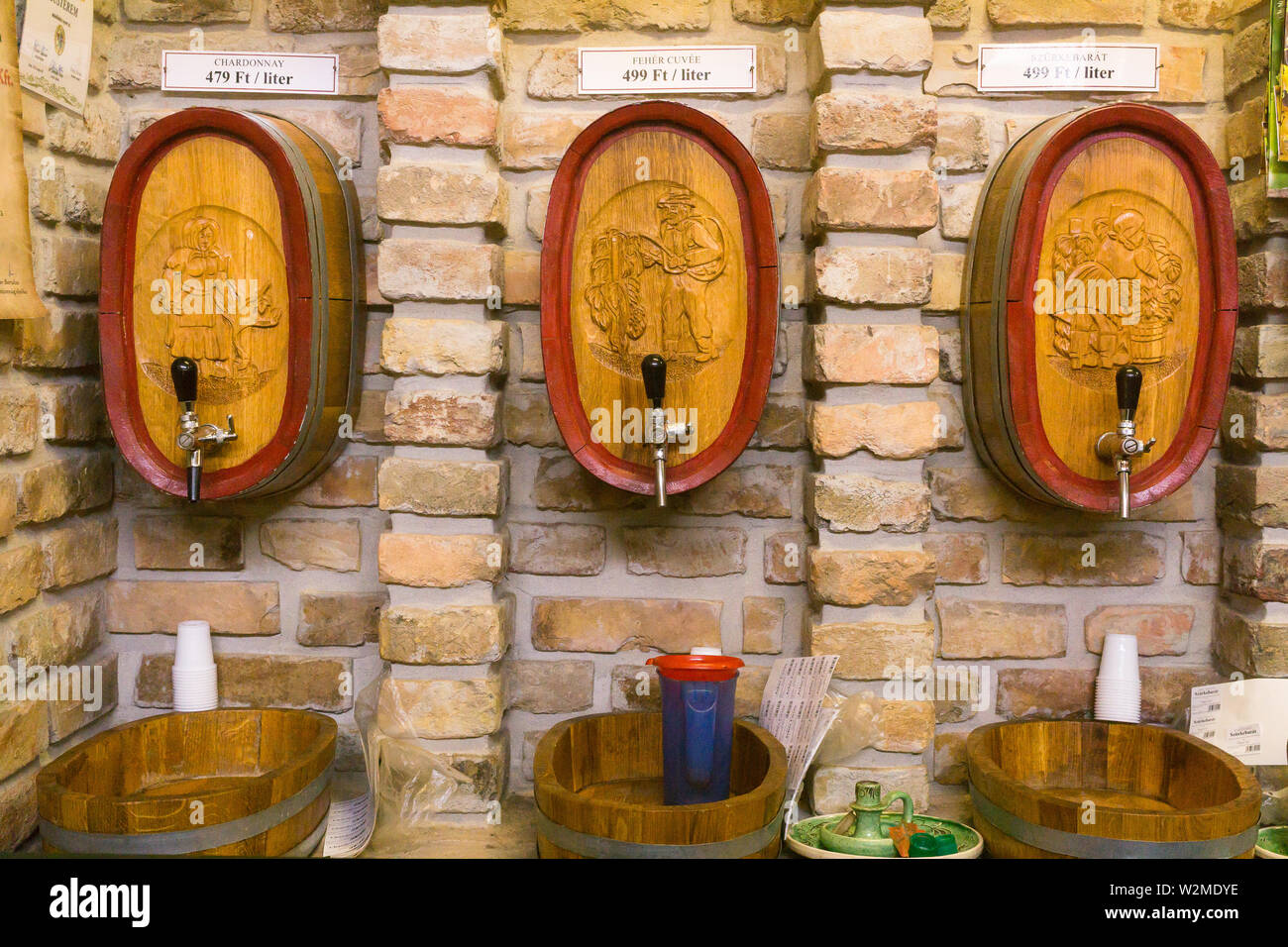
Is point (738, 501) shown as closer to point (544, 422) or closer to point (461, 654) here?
point (544, 422)

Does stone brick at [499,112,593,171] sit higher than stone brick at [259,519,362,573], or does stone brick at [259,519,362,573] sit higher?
stone brick at [499,112,593,171]

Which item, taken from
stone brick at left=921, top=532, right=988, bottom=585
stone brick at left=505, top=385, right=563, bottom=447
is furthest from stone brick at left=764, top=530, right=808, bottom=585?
stone brick at left=505, top=385, right=563, bottom=447

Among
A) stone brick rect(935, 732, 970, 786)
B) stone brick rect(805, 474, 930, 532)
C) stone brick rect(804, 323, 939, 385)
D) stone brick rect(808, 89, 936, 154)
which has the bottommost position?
Answer: stone brick rect(935, 732, 970, 786)

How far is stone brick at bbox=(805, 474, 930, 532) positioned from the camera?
5.53 ft

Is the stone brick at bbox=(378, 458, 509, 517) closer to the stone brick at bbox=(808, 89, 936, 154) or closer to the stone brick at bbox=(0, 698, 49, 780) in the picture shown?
the stone brick at bbox=(0, 698, 49, 780)

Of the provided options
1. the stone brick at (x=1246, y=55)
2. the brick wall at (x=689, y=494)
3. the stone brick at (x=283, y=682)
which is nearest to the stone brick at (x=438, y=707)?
the brick wall at (x=689, y=494)

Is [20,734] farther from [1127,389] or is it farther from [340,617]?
[1127,389]

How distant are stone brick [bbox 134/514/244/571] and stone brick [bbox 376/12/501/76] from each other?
91 centimetres

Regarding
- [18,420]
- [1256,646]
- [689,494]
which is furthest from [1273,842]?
[18,420]

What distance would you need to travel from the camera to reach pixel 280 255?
1.71 meters

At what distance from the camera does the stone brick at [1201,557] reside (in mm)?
1881

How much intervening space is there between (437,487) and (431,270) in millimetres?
367

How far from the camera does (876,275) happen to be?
5.46 ft
